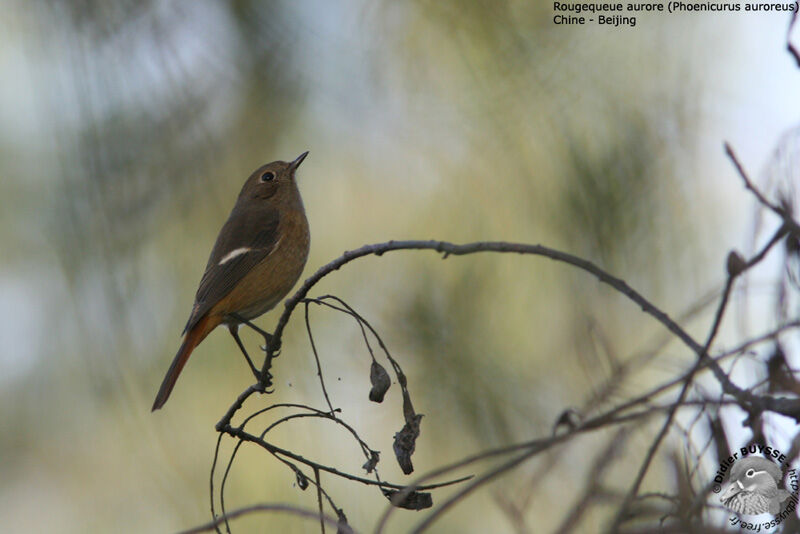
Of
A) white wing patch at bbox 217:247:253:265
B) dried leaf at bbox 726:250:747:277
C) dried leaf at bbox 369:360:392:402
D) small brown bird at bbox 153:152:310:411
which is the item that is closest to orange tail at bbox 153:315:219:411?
small brown bird at bbox 153:152:310:411

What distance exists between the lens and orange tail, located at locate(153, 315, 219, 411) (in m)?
3.46

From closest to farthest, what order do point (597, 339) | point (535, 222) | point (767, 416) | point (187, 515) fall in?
point (767, 416) < point (597, 339) < point (535, 222) < point (187, 515)

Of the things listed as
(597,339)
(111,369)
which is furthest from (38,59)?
(597,339)

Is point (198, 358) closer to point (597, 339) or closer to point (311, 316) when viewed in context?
point (311, 316)

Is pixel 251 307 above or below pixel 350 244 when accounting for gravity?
below

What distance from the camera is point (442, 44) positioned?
396 centimetres

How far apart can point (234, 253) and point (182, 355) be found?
29.9 inches

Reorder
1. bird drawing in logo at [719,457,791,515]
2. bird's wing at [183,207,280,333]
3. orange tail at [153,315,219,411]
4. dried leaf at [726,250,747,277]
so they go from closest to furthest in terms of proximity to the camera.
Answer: dried leaf at [726,250,747,277]
bird drawing in logo at [719,457,791,515]
orange tail at [153,315,219,411]
bird's wing at [183,207,280,333]

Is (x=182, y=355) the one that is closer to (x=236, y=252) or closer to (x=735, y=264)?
(x=236, y=252)

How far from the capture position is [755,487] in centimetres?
114

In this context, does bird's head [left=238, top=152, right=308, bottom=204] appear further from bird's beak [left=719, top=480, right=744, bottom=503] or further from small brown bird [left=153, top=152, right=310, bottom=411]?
bird's beak [left=719, top=480, right=744, bottom=503]

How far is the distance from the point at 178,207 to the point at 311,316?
2.86 feet

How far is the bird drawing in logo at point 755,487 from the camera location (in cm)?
112

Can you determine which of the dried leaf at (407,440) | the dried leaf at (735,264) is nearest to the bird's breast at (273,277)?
the dried leaf at (407,440)
